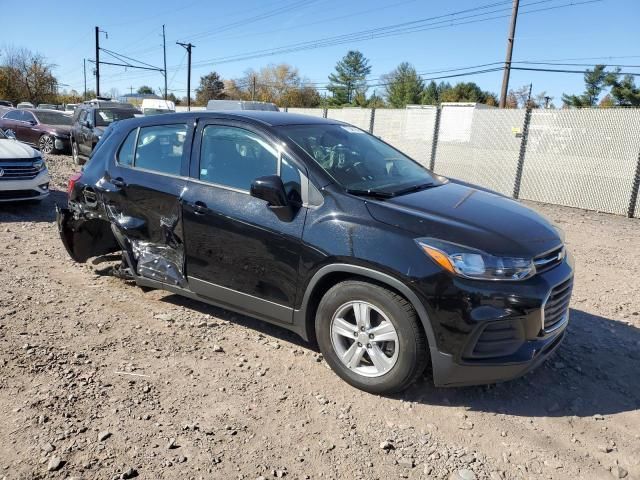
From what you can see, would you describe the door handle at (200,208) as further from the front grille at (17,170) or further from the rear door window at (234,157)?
the front grille at (17,170)

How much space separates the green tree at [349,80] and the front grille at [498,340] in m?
81.4

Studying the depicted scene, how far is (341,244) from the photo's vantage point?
318cm

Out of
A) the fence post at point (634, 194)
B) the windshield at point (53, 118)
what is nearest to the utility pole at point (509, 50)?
the fence post at point (634, 194)

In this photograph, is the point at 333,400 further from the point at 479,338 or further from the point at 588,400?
the point at 588,400

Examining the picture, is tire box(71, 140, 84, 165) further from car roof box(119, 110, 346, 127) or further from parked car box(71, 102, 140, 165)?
car roof box(119, 110, 346, 127)

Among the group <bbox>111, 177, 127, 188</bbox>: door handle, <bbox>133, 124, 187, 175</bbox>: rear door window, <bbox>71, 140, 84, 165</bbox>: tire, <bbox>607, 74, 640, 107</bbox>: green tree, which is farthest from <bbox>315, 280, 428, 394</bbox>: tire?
<bbox>607, 74, 640, 107</bbox>: green tree

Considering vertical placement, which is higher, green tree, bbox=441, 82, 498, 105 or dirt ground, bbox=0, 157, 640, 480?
green tree, bbox=441, 82, 498, 105

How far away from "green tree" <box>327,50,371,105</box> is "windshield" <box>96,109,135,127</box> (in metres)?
68.9

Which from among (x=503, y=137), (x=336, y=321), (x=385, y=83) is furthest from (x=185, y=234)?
(x=385, y=83)

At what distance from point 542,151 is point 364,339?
1017 cm

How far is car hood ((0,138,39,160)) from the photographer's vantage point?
775 centimetres

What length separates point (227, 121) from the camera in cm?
395

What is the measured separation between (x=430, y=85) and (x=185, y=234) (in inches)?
3493

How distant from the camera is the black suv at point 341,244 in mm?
2938
